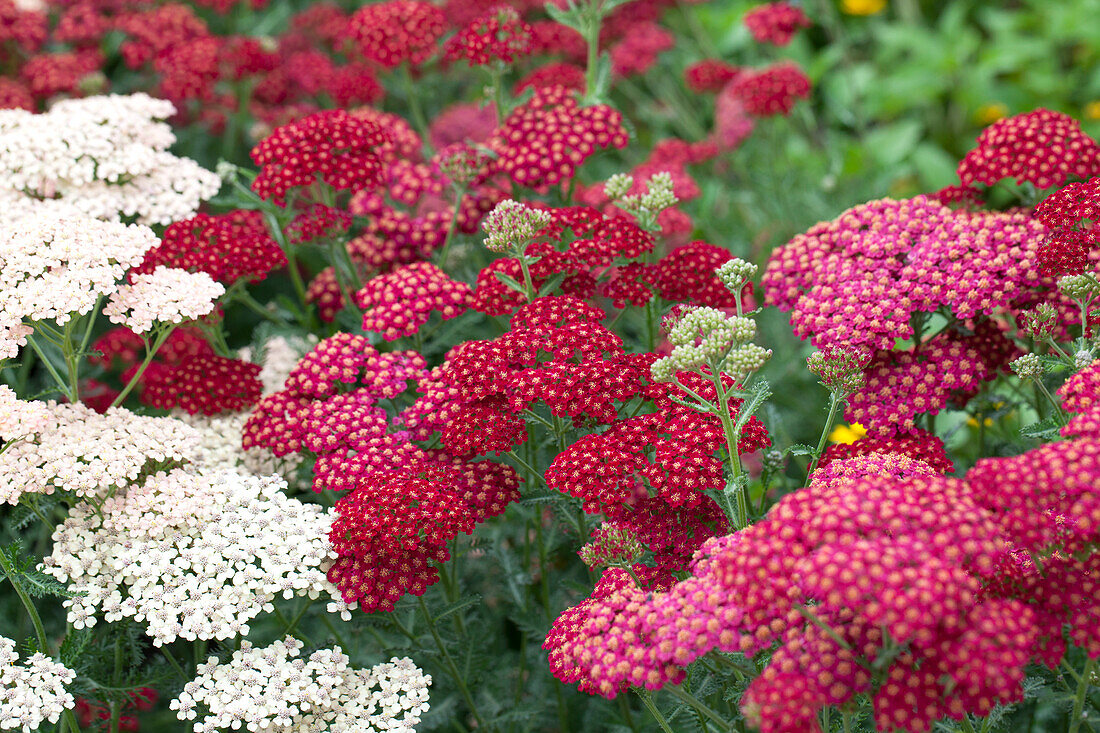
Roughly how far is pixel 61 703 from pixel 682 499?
2212 mm

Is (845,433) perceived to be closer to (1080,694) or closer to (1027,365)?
(1027,365)

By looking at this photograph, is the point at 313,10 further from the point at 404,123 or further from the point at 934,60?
the point at 934,60

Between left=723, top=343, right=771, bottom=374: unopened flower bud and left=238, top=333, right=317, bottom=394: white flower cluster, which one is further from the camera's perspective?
left=238, top=333, right=317, bottom=394: white flower cluster

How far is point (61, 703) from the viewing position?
137 inches

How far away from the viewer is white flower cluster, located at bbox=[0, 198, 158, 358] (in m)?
3.82

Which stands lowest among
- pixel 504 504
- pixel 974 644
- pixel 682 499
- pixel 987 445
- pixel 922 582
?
pixel 987 445

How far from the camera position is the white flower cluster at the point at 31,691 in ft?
11.1

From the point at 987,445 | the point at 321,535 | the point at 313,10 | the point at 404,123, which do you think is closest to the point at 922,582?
the point at 321,535

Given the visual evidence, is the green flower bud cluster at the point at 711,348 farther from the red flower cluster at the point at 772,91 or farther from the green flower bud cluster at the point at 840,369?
the red flower cluster at the point at 772,91

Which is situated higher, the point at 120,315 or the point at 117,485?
the point at 120,315

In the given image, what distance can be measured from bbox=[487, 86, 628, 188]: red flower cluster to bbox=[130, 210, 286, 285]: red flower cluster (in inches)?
46.7

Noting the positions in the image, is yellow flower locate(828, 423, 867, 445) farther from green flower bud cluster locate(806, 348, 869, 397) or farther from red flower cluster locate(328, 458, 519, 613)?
red flower cluster locate(328, 458, 519, 613)

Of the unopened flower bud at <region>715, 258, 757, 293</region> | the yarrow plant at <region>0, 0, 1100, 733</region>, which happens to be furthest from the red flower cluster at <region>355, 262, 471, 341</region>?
the unopened flower bud at <region>715, 258, 757, 293</region>

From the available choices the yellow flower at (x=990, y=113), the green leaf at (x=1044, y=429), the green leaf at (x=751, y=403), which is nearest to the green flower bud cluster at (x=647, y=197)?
the green leaf at (x=751, y=403)
